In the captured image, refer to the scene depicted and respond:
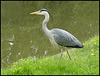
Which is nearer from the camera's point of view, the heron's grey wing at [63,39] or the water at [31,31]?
the heron's grey wing at [63,39]

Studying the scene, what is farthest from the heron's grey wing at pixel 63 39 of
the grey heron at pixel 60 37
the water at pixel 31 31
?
the water at pixel 31 31

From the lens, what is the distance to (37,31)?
10133mm

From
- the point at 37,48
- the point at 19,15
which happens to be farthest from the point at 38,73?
the point at 19,15

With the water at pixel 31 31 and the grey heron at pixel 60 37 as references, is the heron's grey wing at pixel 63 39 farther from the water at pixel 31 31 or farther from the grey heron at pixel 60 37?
the water at pixel 31 31

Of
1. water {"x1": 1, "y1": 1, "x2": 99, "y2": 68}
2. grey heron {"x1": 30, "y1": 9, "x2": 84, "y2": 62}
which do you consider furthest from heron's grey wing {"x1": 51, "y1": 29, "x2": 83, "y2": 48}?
water {"x1": 1, "y1": 1, "x2": 99, "y2": 68}

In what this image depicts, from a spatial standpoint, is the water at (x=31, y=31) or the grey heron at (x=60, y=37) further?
the water at (x=31, y=31)

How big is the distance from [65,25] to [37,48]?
410 cm

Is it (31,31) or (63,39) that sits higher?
(31,31)

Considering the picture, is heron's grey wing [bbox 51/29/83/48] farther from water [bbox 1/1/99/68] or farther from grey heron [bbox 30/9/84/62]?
water [bbox 1/1/99/68]

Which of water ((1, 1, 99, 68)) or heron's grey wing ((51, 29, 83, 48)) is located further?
water ((1, 1, 99, 68))

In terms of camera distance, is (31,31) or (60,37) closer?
(60,37)

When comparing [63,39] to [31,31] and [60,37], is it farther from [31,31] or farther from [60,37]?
Result: [31,31]

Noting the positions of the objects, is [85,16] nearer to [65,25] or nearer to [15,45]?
[65,25]

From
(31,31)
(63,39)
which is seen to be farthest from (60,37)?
(31,31)
